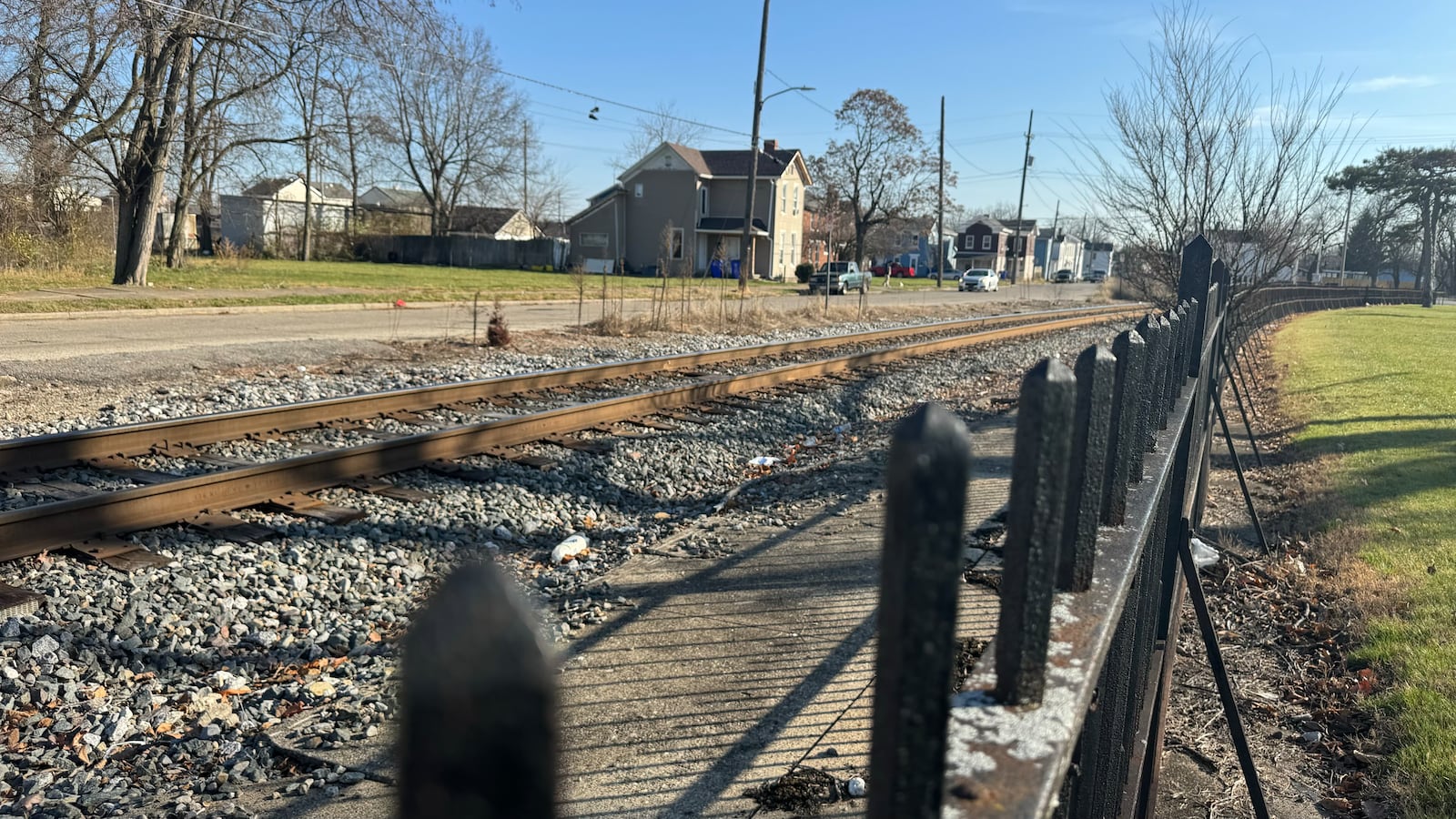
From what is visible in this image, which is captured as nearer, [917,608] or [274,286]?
[917,608]

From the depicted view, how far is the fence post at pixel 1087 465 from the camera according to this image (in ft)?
4.91

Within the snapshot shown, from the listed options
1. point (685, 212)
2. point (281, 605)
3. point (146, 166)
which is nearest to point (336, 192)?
point (685, 212)

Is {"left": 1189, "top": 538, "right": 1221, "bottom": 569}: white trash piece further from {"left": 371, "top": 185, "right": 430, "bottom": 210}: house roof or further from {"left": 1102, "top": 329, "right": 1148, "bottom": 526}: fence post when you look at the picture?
{"left": 371, "top": 185, "right": 430, "bottom": 210}: house roof

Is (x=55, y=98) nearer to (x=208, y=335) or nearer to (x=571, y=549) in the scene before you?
(x=208, y=335)

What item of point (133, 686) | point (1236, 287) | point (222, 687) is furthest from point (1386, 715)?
point (1236, 287)

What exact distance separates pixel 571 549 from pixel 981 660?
16.2ft

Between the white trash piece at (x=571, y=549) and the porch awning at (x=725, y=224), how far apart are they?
5470cm

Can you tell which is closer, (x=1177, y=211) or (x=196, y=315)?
(x=1177, y=211)

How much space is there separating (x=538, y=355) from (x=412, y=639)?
14075mm

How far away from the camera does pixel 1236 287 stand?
12078mm

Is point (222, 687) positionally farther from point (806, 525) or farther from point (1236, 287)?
point (1236, 287)

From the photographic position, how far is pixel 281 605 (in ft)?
16.0

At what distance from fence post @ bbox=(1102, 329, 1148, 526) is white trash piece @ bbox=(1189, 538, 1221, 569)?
15.6 feet

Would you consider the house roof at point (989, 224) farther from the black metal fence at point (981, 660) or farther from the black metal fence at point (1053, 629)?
the black metal fence at point (981, 660)
